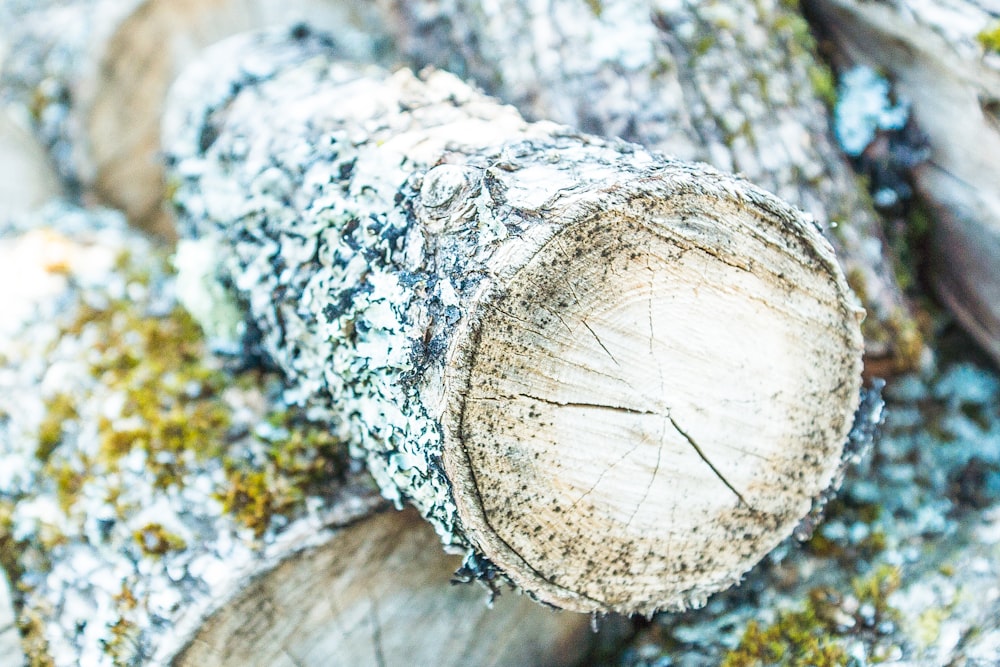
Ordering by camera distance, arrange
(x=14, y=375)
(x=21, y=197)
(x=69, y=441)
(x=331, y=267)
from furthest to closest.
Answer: (x=21, y=197)
(x=14, y=375)
(x=69, y=441)
(x=331, y=267)

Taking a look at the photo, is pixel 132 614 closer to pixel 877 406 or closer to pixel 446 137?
pixel 446 137

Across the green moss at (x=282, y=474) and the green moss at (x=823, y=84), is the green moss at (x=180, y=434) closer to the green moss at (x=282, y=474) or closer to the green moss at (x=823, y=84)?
the green moss at (x=282, y=474)

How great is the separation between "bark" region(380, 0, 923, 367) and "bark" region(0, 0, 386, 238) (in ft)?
3.30

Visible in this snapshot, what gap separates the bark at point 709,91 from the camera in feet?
7.52

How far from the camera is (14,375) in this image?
248 cm

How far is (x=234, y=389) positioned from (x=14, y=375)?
756 mm

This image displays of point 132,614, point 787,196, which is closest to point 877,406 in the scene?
point 787,196

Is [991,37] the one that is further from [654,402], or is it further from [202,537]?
[202,537]

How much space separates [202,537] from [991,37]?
2443 millimetres

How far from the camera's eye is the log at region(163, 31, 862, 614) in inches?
57.9

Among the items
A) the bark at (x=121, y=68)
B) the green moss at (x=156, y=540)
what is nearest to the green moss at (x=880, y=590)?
the green moss at (x=156, y=540)

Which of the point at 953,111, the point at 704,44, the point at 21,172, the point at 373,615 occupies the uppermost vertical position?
the point at 704,44

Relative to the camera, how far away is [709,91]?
7.65ft

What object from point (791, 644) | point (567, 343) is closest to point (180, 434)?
point (567, 343)
